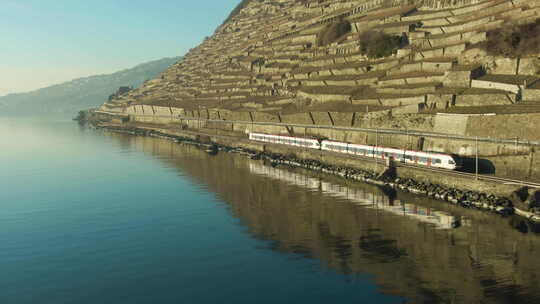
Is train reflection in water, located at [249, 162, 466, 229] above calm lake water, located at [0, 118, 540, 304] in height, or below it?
above

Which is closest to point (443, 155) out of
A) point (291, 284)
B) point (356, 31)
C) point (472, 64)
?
point (472, 64)

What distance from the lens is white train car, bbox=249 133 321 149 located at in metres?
86.8

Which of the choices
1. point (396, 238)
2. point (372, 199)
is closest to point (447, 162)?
point (372, 199)

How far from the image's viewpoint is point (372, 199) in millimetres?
58594

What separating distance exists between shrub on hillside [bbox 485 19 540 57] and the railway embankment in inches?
1079

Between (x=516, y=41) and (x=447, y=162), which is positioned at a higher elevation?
(x=516, y=41)

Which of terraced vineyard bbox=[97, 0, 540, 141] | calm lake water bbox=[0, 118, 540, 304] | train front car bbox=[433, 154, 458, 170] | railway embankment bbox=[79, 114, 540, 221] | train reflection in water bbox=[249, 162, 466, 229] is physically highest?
terraced vineyard bbox=[97, 0, 540, 141]

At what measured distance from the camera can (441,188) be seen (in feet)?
190

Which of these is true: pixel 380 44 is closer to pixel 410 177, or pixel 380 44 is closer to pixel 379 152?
pixel 379 152

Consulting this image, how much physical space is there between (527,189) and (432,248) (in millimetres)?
16065

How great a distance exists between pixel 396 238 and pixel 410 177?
72.6ft

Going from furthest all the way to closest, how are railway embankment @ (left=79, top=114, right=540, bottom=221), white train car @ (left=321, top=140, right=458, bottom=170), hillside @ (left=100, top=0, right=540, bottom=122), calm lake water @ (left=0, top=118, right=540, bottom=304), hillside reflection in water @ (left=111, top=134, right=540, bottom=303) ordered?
→ hillside @ (left=100, top=0, right=540, bottom=122) < white train car @ (left=321, top=140, right=458, bottom=170) < railway embankment @ (left=79, top=114, right=540, bottom=221) < calm lake water @ (left=0, top=118, right=540, bottom=304) < hillside reflection in water @ (left=111, top=134, right=540, bottom=303)

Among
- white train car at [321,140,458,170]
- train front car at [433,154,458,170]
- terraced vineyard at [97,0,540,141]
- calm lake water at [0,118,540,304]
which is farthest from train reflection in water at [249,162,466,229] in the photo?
terraced vineyard at [97,0,540,141]

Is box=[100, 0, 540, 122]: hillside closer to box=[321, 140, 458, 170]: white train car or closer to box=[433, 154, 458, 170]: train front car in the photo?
box=[321, 140, 458, 170]: white train car
